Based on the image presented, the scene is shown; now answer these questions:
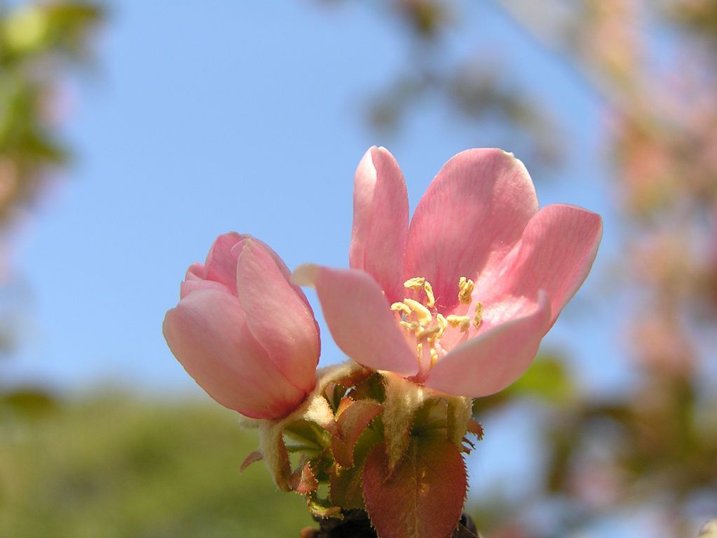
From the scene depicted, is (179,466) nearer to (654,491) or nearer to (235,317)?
(654,491)

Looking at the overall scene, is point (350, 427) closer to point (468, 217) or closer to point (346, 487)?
Answer: point (346, 487)

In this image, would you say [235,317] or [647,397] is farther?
[647,397]

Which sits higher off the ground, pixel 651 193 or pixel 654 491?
pixel 651 193

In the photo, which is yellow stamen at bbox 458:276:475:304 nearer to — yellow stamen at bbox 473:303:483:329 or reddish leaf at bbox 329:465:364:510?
yellow stamen at bbox 473:303:483:329

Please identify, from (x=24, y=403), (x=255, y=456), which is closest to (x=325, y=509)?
(x=255, y=456)

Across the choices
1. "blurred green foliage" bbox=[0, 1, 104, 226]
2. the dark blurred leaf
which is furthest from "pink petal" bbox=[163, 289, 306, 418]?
"blurred green foliage" bbox=[0, 1, 104, 226]

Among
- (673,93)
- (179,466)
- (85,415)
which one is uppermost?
(673,93)

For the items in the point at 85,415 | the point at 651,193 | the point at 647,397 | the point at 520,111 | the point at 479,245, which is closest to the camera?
the point at 479,245
